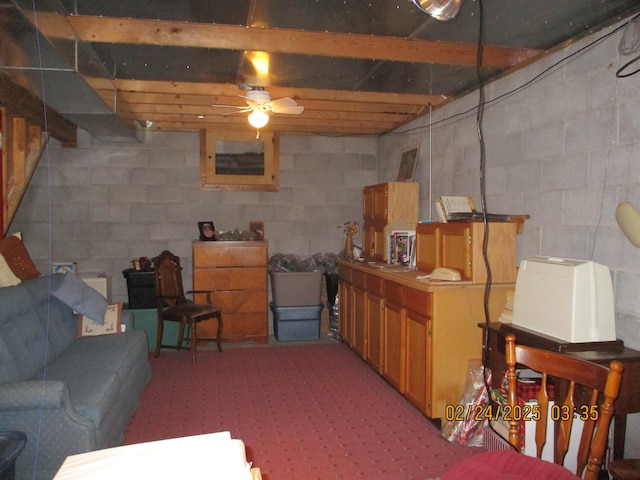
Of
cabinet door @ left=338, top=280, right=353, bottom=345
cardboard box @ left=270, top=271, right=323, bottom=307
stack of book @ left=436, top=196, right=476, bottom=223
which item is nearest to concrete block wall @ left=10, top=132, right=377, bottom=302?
cardboard box @ left=270, top=271, right=323, bottom=307

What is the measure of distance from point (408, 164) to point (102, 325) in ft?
10.6

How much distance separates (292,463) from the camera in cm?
263

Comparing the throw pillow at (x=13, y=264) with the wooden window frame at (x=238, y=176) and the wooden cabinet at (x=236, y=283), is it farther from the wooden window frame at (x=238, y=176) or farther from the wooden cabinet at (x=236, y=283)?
the wooden window frame at (x=238, y=176)

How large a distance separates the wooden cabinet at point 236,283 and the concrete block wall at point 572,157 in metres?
2.47

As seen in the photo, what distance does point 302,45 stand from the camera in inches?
114

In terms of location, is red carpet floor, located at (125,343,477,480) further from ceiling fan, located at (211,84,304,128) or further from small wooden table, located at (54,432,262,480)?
ceiling fan, located at (211,84,304,128)

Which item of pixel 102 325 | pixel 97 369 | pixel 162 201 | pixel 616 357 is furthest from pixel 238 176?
pixel 616 357

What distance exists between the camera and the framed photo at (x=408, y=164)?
4.74m

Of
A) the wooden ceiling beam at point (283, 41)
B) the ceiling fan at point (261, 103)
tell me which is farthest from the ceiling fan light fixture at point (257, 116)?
the wooden ceiling beam at point (283, 41)

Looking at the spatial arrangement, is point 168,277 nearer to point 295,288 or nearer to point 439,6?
point 295,288

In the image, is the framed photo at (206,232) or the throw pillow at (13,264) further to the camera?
the framed photo at (206,232)

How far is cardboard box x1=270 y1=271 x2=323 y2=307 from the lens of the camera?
5.25 metres

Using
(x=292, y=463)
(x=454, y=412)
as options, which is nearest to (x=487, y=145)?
(x=454, y=412)

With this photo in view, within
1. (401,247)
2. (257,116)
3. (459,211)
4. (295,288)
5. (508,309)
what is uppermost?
(257,116)
